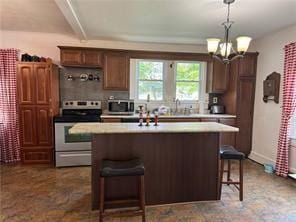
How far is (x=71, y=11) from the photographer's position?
112 inches

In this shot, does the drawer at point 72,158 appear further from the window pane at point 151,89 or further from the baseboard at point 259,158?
the baseboard at point 259,158

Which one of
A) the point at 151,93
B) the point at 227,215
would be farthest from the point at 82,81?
the point at 227,215

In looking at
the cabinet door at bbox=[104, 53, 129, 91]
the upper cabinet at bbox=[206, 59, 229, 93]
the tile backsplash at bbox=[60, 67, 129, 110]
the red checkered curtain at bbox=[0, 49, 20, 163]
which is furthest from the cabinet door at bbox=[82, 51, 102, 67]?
the upper cabinet at bbox=[206, 59, 229, 93]

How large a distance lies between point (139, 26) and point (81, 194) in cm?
289

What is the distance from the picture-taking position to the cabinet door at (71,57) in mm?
4230

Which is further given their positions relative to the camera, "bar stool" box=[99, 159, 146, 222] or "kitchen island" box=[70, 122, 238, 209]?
"kitchen island" box=[70, 122, 238, 209]

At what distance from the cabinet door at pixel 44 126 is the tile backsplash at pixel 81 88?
66 cm

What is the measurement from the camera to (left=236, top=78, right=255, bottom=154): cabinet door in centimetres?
450

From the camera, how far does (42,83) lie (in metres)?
3.94

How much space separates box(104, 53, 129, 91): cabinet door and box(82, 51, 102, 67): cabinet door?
0.45 feet

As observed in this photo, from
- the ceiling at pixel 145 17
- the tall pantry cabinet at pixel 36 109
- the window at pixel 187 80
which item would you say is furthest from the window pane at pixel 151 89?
the tall pantry cabinet at pixel 36 109

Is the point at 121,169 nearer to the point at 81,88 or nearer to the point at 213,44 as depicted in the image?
the point at 213,44

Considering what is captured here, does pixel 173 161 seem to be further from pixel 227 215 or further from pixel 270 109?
pixel 270 109

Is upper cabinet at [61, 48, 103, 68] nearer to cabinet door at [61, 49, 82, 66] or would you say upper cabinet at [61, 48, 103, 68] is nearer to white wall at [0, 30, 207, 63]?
cabinet door at [61, 49, 82, 66]
